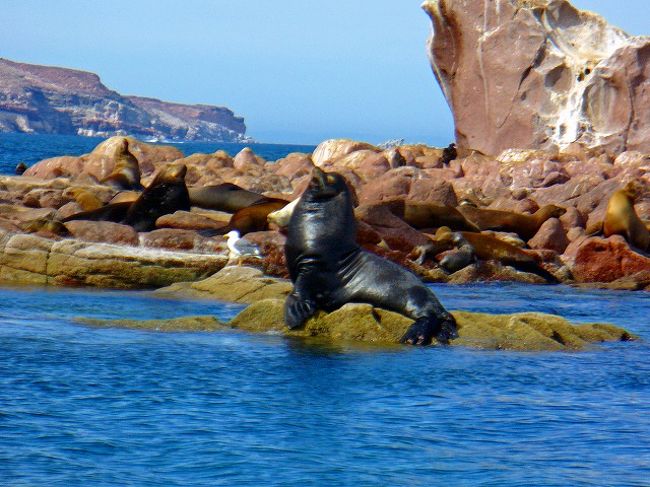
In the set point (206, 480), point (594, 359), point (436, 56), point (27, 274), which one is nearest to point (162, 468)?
point (206, 480)

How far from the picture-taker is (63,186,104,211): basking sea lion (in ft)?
72.2

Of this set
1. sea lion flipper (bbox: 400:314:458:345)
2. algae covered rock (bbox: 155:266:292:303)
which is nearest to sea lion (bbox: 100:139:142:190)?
algae covered rock (bbox: 155:266:292:303)

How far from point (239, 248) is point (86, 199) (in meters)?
6.40

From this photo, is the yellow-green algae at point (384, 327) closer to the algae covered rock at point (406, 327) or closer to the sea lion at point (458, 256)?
the algae covered rock at point (406, 327)

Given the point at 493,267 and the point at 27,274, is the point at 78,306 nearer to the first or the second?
the point at 27,274

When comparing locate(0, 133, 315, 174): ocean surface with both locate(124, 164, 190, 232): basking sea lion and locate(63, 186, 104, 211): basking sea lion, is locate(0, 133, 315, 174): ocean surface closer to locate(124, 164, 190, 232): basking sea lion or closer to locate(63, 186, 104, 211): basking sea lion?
locate(63, 186, 104, 211): basking sea lion

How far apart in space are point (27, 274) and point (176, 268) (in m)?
1.91

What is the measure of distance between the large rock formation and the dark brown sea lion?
19.7 meters

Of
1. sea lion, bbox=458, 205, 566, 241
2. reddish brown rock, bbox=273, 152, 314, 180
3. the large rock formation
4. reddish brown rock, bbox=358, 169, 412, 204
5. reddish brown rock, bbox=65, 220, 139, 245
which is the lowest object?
reddish brown rock, bbox=65, 220, 139, 245

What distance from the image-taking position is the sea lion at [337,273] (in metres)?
11.4

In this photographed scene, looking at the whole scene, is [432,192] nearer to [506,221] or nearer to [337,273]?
[506,221]

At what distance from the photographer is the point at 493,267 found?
63.1 feet

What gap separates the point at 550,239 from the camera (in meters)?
22.2

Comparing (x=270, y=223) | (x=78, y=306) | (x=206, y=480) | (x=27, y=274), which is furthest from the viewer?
(x=270, y=223)
